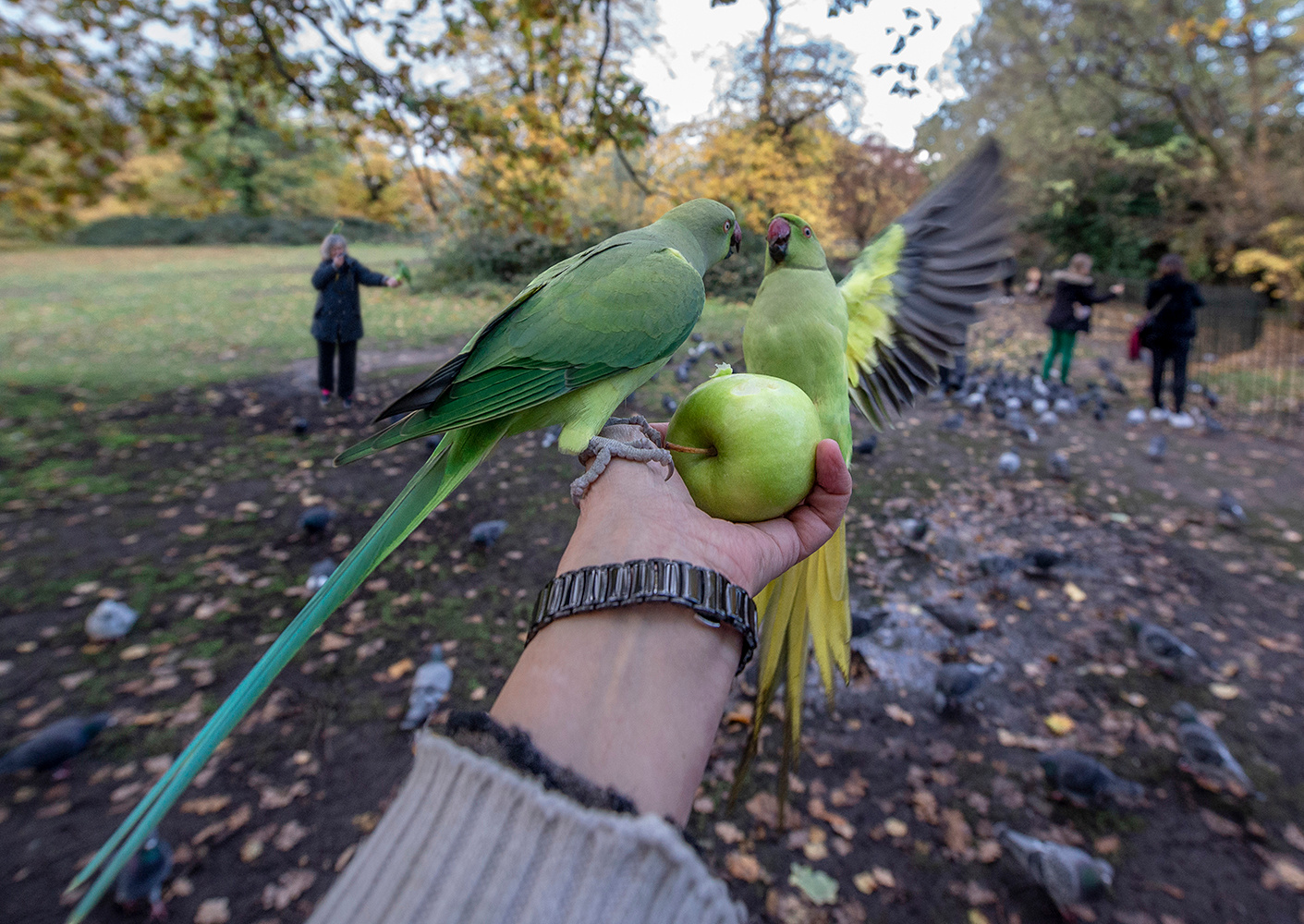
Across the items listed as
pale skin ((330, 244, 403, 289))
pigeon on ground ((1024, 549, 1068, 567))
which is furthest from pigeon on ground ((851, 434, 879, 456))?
pale skin ((330, 244, 403, 289))

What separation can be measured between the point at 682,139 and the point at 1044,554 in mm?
7873

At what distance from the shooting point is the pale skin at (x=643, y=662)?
3.84 feet

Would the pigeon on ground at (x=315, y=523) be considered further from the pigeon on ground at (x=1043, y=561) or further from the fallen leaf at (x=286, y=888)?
the pigeon on ground at (x=1043, y=561)

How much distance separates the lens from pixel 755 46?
8633mm

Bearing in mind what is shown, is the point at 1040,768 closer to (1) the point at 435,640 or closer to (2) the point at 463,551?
(1) the point at 435,640

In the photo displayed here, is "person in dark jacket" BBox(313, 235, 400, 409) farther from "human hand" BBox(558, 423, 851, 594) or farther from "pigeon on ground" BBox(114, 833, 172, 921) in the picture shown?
"human hand" BBox(558, 423, 851, 594)

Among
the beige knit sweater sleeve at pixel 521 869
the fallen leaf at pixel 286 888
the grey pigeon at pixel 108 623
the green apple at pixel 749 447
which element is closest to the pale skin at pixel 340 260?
the grey pigeon at pixel 108 623

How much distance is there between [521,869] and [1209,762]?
3810 mm

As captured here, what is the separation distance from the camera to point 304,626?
1.35m

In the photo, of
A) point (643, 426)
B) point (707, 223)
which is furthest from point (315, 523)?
point (707, 223)

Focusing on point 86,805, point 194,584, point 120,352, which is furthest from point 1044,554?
point 120,352

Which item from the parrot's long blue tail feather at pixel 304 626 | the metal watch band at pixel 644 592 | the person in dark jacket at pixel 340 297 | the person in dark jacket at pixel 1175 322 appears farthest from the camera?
the person in dark jacket at pixel 1175 322

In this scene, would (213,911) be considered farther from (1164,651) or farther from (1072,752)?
(1164,651)

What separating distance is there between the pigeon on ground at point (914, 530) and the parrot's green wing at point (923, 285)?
9.22 feet
